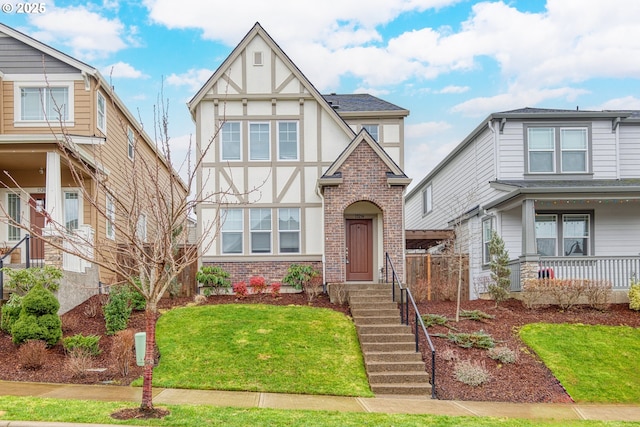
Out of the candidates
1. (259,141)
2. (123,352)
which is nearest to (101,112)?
(259,141)

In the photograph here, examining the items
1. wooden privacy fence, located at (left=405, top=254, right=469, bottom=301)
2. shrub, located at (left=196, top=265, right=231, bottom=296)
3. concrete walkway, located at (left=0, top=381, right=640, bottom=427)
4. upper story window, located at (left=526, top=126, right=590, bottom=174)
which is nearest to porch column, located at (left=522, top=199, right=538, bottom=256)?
wooden privacy fence, located at (left=405, top=254, right=469, bottom=301)

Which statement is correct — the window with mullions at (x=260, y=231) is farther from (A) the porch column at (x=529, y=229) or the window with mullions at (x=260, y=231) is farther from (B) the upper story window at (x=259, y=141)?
(A) the porch column at (x=529, y=229)

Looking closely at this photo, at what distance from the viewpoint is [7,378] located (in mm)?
10703

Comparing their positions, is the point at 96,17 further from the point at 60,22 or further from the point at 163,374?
the point at 163,374

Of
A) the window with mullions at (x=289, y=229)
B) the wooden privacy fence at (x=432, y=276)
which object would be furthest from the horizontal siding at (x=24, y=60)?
the wooden privacy fence at (x=432, y=276)

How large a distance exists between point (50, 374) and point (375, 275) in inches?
411

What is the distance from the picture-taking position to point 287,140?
19.4 metres

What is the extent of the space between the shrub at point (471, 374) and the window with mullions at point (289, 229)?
8.17 m

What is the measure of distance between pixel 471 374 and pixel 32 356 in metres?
8.61

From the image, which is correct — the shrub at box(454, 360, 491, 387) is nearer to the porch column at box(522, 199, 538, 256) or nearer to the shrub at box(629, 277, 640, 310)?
the porch column at box(522, 199, 538, 256)

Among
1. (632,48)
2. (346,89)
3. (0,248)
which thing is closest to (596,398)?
(632,48)

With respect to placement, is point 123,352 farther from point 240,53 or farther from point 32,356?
point 240,53

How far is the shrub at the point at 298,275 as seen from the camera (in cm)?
1812

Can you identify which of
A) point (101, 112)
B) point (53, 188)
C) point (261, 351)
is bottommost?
point (261, 351)
